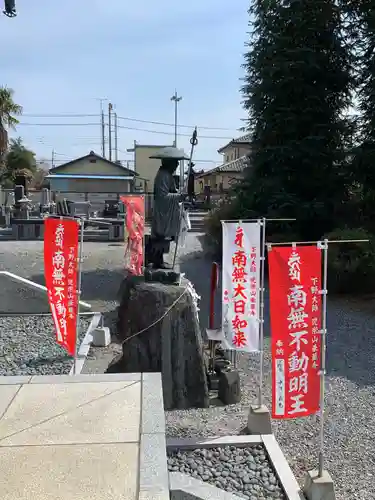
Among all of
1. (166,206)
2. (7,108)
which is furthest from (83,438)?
(7,108)

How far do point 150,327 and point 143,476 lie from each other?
9.33 feet

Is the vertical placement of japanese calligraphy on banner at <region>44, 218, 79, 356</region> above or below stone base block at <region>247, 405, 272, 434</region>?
above

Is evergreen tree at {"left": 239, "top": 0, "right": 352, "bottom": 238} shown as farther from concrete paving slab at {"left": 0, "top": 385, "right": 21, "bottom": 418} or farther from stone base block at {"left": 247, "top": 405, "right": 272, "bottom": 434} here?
concrete paving slab at {"left": 0, "top": 385, "right": 21, "bottom": 418}

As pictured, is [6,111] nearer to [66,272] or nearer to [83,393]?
[66,272]

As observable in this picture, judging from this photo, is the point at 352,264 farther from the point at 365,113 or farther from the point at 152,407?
the point at 152,407

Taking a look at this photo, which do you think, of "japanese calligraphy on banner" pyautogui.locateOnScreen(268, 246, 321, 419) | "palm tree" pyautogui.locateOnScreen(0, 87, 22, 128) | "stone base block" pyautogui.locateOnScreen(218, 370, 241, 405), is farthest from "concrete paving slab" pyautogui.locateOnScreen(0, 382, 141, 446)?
"palm tree" pyautogui.locateOnScreen(0, 87, 22, 128)

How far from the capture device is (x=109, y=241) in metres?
20.7

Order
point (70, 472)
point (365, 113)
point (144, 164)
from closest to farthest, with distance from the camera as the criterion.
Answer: point (70, 472)
point (365, 113)
point (144, 164)

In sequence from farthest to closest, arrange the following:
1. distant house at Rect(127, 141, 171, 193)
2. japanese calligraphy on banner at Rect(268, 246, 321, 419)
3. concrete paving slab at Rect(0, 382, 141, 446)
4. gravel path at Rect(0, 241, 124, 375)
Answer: distant house at Rect(127, 141, 171, 193) → gravel path at Rect(0, 241, 124, 375) → japanese calligraphy on banner at Rect(268, 246, 321, 419) → concrete paving slab at Rect(0, 382, 141, 446)

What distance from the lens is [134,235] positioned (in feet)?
30.2

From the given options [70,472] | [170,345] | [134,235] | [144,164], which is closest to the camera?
[70,472]

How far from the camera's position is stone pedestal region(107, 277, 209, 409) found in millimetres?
5465

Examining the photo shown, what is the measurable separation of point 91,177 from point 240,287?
29379 mm

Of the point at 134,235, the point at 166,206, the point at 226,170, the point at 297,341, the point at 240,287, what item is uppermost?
the point at 226,170
